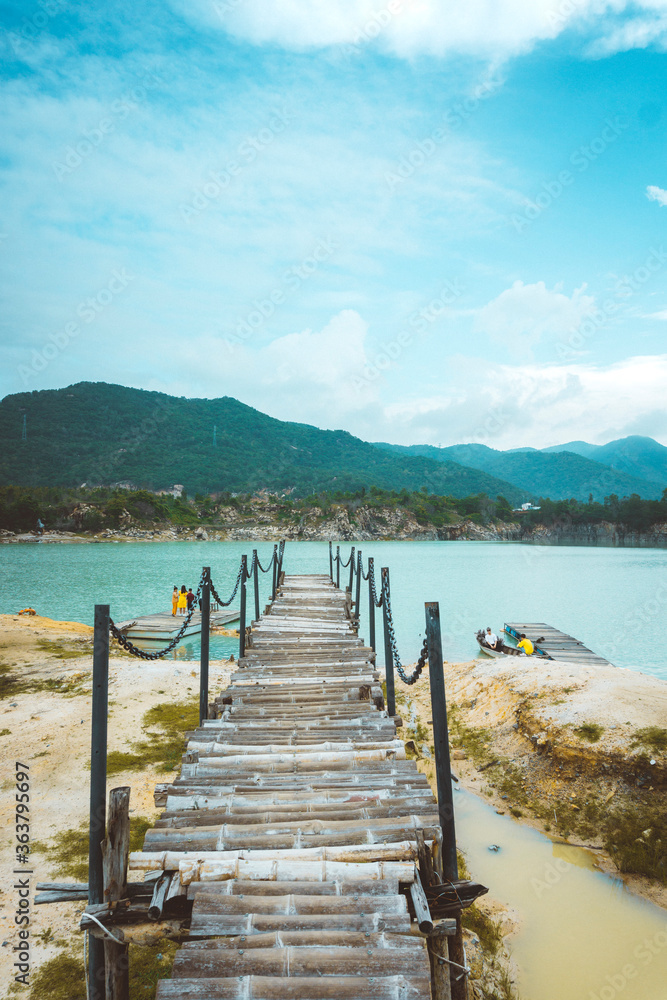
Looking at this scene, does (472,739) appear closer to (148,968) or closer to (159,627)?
(148,968)

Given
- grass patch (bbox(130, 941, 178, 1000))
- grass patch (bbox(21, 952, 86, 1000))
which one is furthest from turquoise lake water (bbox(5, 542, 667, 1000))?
grass patch (bbox(21, 952, 86, 1000))

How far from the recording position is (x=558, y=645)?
17594 mm

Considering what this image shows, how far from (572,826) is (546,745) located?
1.41 m

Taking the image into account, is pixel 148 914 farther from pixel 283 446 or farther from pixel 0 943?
pixel 283 446

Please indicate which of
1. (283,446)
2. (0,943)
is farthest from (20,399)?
(0,943)

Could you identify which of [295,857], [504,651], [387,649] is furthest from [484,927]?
[504,651]

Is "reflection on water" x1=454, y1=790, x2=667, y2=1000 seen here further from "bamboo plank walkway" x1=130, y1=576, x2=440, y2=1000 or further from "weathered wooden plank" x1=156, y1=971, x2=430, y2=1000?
"weathered wooden plank" x1=156, y1=971, x2=430, y2=1000

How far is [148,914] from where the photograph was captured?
3.12m

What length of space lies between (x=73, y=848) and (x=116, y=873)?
3.05 metres

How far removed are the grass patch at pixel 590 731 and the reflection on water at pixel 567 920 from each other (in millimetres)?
1550

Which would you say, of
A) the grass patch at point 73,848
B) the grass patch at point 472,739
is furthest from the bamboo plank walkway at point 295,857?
the grass patch at point 472,739

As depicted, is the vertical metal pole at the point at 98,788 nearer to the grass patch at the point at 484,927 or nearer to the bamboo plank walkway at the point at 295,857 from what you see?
the bamboo plank walkway at the point at 295,857

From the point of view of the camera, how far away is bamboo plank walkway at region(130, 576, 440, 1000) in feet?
9.03

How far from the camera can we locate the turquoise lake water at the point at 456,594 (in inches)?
838
